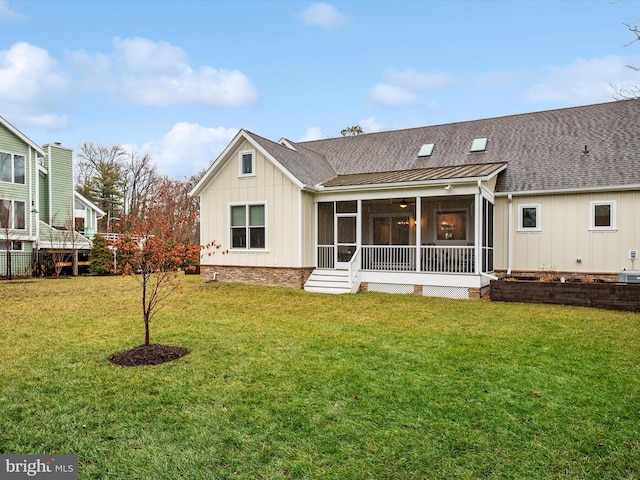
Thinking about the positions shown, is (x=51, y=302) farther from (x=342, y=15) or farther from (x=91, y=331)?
(x=342, y=15)

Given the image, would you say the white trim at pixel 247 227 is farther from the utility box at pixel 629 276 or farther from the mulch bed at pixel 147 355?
the utility box at pixel 629 276

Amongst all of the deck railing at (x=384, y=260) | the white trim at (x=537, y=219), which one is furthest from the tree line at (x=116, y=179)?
the white trim at (x=537, y=219)

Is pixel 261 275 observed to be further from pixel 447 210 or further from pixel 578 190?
pixel 578 190

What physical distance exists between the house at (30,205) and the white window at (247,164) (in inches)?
427

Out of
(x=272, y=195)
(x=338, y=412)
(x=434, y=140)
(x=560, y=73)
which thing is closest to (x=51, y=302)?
(x=272, y=195)

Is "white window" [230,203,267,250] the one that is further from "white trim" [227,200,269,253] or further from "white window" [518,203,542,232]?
"white window" [518,203,542,232]

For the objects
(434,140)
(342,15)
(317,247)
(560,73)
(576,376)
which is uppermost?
(342,15)

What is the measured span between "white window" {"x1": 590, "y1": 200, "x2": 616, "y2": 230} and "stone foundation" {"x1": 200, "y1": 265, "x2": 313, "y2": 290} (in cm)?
909

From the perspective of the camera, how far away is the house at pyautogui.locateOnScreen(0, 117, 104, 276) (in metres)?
19.1

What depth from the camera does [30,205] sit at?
20.9 metres

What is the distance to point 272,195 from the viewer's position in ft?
45.2

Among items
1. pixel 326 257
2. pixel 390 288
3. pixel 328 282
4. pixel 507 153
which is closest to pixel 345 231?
pixel 326 257

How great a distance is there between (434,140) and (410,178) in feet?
16.3

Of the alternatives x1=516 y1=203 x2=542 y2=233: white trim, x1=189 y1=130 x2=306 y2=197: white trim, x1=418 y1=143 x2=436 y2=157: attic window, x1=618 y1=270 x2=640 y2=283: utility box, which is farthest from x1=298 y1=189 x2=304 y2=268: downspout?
x1=618 y1=270 x2=640 y2=283: utility box
